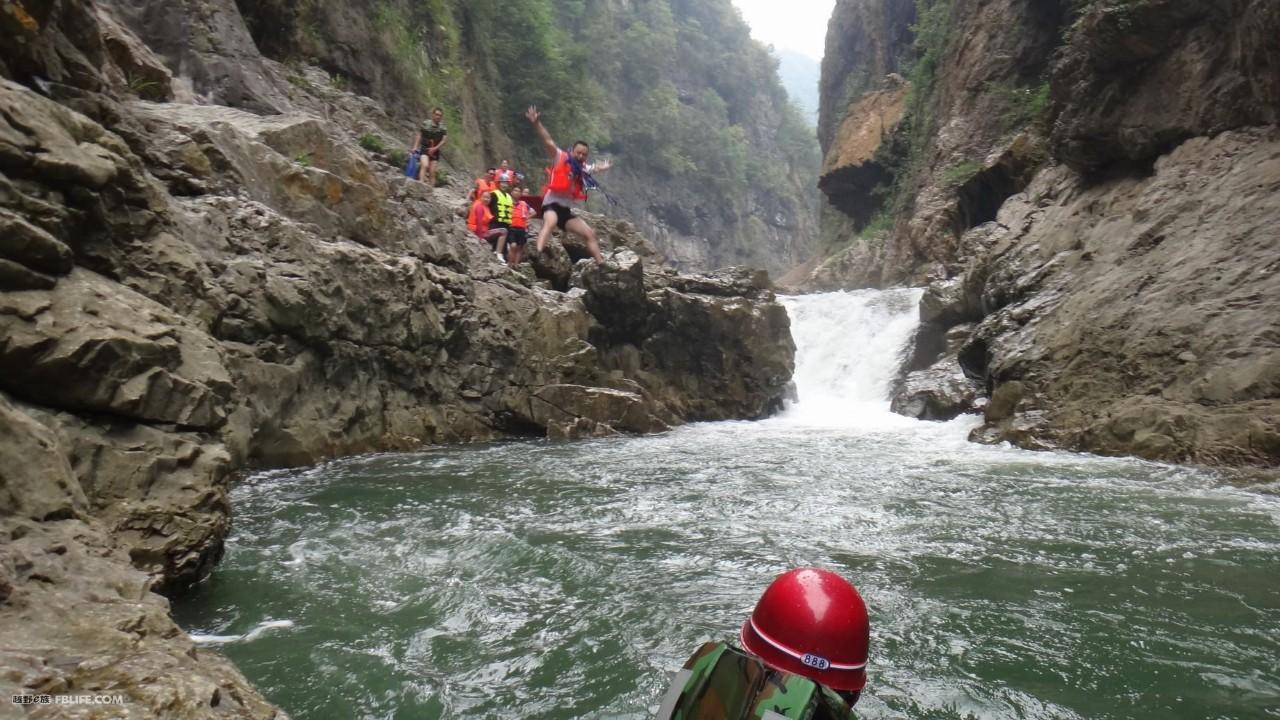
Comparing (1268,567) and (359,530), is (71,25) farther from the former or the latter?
(1268,567)

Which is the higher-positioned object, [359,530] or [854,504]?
[854,504]

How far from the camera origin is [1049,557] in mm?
4336

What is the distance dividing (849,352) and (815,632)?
54.2ft

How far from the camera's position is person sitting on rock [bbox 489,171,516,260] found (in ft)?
37.5

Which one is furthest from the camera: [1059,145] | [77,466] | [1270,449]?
[1059,145]

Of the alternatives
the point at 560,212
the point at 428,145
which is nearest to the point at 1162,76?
the point at 560,212

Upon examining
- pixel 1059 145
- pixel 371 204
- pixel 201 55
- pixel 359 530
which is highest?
pixel 1059 145

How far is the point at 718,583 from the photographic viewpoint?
156 inches

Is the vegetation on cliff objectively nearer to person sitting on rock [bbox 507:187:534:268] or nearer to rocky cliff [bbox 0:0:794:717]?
rocky cliff [bbox 0:0:794:717]

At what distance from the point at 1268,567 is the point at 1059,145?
9649mm

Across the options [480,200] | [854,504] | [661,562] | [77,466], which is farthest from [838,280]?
[77,466]

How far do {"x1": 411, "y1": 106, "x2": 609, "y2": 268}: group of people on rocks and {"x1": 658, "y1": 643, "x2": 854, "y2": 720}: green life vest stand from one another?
350 inches

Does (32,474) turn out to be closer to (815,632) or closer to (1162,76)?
(815,632)

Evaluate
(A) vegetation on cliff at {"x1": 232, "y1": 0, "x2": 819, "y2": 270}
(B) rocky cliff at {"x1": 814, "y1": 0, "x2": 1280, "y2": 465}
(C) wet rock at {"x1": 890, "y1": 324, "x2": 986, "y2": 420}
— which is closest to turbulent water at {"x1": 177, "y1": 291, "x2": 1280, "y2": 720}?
(B) rocky cliff at {"x1": 814, "y1": 0, "x2": 1280, "y2": 465}
